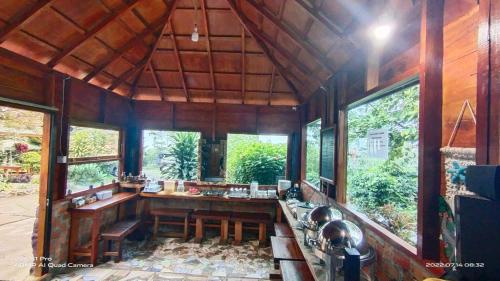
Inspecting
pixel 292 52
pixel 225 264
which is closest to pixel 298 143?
pixel 292 52

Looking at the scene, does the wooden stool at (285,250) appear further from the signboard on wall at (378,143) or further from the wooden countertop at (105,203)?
the wooden countertop at (105,203)

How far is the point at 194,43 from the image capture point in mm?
5223

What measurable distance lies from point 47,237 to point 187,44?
13.6 feet

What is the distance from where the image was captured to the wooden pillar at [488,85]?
1.13 metres

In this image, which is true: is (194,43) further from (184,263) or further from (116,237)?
(184,263)

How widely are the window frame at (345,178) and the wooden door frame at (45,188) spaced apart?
431 cm

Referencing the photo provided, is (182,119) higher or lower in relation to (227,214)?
higher

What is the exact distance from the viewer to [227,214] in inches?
229

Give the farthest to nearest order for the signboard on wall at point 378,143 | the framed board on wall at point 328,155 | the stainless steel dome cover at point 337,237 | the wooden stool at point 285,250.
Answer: the framed board on wall at point 328,155, the wooden stool at point 285,250, the signboard on wall at point 378,143, the stainless steel dome cover at point 337,237

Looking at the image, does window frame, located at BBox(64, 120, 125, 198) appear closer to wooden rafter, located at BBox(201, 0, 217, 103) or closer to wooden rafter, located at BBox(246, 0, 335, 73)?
wooden rafter, located at BBox(201, 0, 217, 103)

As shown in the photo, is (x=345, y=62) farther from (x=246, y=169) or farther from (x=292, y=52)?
(x=246, y=169)

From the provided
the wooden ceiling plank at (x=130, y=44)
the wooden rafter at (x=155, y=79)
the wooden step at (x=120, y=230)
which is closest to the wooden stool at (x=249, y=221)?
the wooden step at (x=120, y=230)

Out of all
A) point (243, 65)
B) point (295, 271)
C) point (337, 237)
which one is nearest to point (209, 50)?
point (243, 65)

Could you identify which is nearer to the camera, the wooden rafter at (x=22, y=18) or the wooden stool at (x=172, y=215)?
the wooden rafter at (x=22, y=18)
